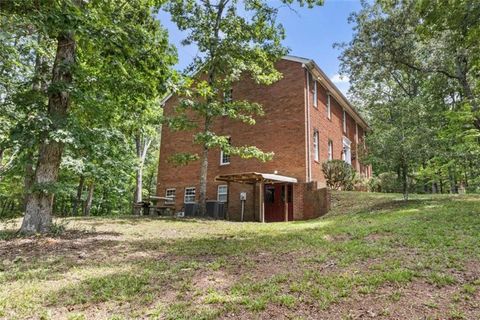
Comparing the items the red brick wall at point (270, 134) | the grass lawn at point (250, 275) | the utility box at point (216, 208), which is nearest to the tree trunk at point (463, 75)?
the red brick wall at point (270, 134)

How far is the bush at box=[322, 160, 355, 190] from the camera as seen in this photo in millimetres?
17984

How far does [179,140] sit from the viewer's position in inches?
856

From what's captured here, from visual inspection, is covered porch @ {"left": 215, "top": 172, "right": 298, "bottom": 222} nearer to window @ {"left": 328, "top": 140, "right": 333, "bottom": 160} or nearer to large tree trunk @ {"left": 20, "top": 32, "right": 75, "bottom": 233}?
window @ {"left": 328, "top": 140, "right": 333, "bottom": 160}

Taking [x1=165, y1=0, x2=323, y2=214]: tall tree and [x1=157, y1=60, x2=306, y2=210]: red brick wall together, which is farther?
[x1=157, y1=60, x2=306, y2=210]: red brick wall

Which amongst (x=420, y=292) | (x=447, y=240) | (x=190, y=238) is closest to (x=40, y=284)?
Result: (x=190, y=238)

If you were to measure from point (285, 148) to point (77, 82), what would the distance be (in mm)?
10947

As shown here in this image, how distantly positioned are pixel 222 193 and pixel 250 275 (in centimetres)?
1385

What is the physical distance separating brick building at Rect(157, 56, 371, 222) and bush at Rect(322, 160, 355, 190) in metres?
0.39

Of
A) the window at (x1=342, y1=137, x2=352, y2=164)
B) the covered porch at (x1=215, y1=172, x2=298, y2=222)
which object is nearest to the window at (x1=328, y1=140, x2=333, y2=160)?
the window at (x1=342, y1=137, x2=352, y2=164)

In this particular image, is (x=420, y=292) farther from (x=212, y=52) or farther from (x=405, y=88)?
(x=405, y=88)

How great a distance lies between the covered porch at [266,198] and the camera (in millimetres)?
16539

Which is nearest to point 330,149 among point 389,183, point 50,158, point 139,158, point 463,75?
point 389,183

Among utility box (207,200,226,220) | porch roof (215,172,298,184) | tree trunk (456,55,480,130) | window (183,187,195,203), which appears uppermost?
tree trunk (456,55,480,130)

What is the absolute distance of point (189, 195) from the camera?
20484mm
